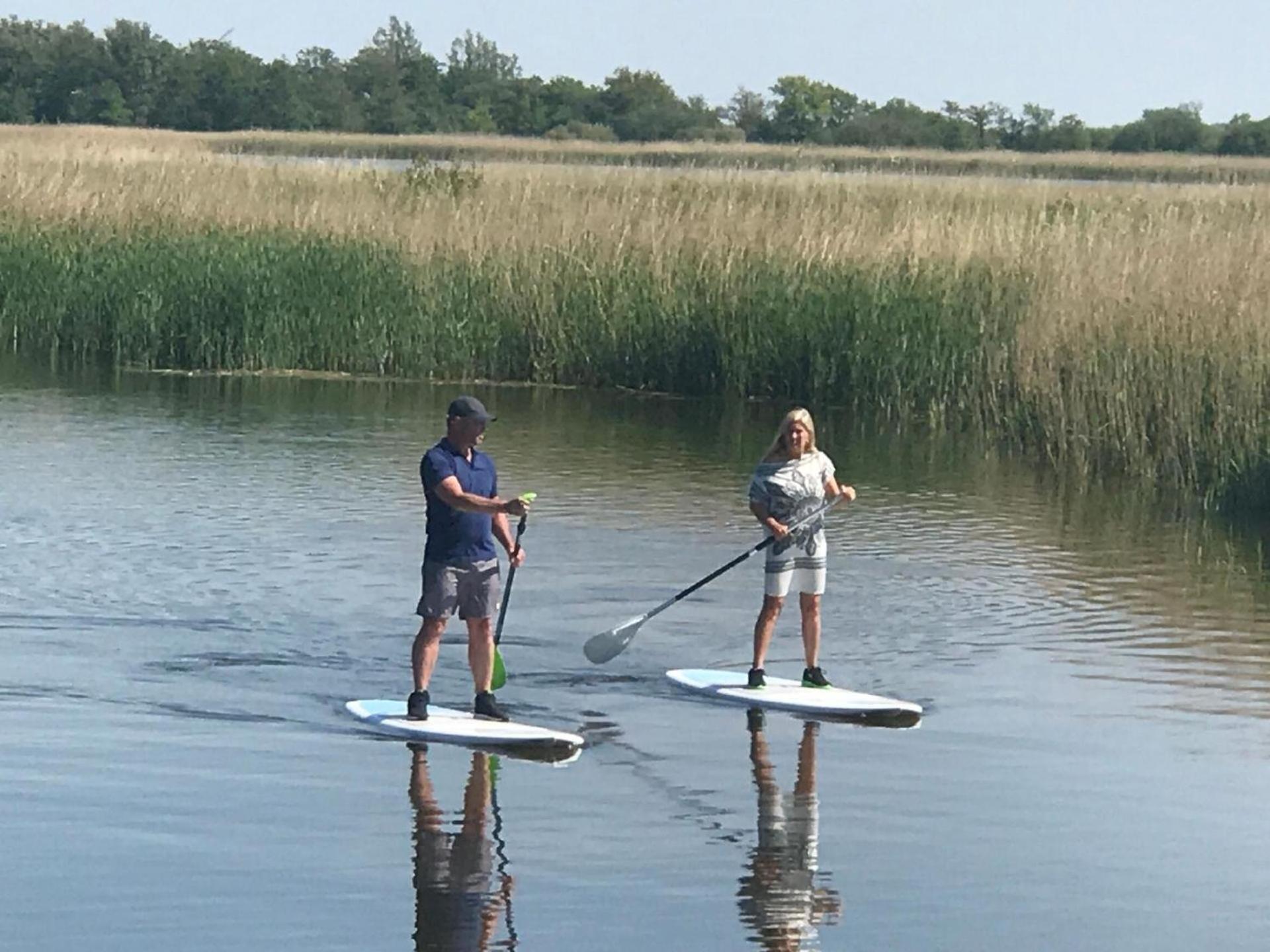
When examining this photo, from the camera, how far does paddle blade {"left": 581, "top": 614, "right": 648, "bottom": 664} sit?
11.0 m

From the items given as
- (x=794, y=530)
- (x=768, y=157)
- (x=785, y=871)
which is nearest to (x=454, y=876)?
(x=785, y=871)

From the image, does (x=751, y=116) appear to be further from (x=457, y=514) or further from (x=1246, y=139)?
(x=457, y=514)

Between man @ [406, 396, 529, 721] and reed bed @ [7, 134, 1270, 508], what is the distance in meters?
8.07

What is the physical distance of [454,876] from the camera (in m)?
7.91

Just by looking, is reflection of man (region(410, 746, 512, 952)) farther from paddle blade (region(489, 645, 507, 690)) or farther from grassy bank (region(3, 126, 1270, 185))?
grassy bank (region(3, 126, 1270, 185))

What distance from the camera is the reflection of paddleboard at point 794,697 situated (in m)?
10.4

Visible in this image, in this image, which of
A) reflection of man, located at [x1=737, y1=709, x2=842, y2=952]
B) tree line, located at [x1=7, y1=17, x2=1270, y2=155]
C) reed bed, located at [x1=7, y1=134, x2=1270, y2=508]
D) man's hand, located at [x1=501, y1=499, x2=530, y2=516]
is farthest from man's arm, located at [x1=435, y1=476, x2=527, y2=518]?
tree line, located at [x1=7, y1=17, x2=1270, y2=155]

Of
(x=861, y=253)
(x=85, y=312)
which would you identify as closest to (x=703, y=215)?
(x=861, y=253)

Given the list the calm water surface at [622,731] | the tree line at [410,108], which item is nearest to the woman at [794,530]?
the calm water surface at [622,731]

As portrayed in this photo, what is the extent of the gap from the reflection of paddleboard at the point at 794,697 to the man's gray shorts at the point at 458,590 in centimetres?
128

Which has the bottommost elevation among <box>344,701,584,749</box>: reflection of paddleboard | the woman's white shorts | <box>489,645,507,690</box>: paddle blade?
<box>344,701,584,749</box>: reflection of paddleboard

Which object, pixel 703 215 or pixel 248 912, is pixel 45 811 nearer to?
pixel 248 912

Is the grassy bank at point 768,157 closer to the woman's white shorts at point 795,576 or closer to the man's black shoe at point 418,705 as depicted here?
the woman's white shorts at point 795,576

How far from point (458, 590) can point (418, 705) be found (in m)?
0.47
